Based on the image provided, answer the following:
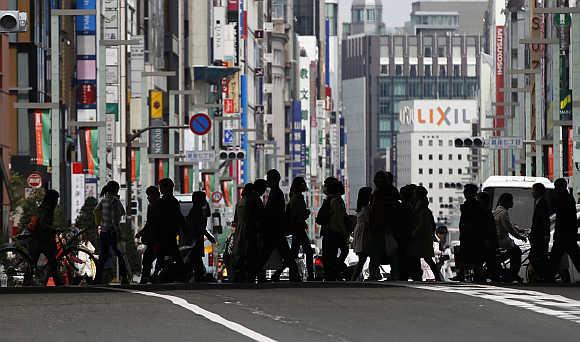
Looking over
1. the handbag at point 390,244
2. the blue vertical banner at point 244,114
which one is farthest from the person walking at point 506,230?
the blue vertical banner at point 244,114

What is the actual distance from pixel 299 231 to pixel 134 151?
173 ft

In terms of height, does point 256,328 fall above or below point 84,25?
below

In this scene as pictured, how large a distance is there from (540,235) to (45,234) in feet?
21.8

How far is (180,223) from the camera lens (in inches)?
985

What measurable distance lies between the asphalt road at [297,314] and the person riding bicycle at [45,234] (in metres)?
4.00

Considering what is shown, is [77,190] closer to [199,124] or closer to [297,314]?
[199,124]

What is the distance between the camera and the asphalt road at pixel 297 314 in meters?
13.8

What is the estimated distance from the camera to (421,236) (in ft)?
81.5

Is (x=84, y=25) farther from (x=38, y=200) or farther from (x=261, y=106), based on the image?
(x=261, y=106)

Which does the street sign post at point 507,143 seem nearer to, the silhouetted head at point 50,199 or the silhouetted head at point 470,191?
the silhouetted head at point 470,191

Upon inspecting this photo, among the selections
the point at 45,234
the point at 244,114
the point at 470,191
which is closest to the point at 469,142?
the point at 470,191

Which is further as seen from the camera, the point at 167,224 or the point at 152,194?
the point at 152,194

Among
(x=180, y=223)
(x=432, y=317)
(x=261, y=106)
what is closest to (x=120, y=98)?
(x=180, y=223)

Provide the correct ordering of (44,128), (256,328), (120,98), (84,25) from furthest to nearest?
(120,98) < (84,25) < (44,128) < (256,328)
